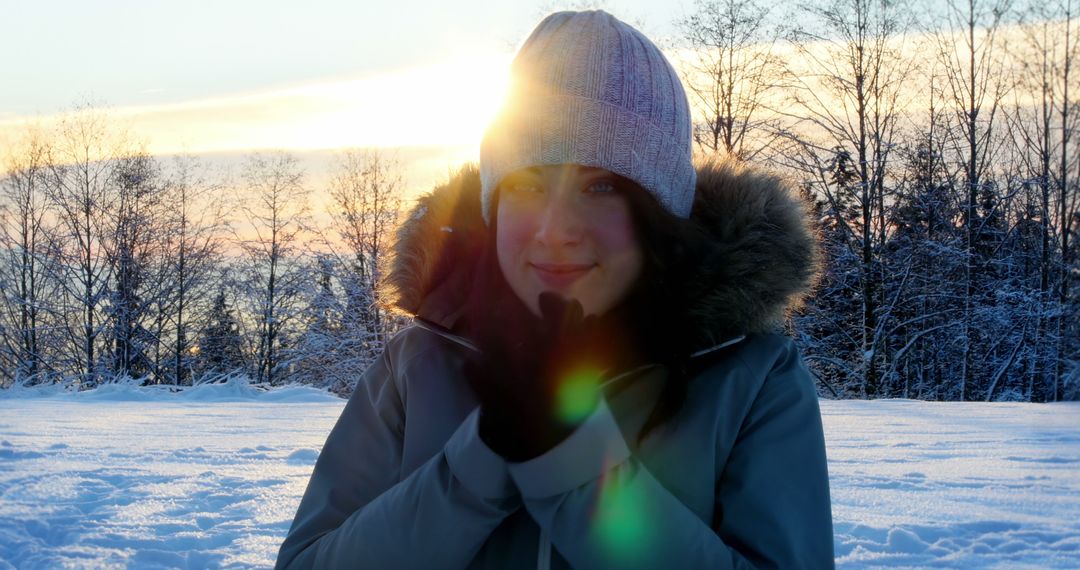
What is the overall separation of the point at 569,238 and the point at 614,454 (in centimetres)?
37

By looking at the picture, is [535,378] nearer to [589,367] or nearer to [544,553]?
[589,367]

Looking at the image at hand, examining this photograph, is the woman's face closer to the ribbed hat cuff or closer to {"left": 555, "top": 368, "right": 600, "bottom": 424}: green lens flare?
the ribbed hat cuff

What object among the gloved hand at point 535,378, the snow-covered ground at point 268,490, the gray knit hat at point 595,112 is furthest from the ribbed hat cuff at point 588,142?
the snow-covered ground at point 268,490

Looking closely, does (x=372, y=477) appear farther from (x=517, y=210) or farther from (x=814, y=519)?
(x=814, y=519)

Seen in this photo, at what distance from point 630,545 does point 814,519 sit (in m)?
0.31

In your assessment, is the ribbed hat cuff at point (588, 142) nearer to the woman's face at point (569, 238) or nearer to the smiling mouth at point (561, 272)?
the woman's face at point (569, 238)

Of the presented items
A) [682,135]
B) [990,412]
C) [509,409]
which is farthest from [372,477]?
[990,412]

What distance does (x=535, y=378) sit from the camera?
3.37 ft

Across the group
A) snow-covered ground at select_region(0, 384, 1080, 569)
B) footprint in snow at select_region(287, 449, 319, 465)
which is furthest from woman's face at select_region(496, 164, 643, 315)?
footprint in snow at select_region(287, 449, 319, 465)

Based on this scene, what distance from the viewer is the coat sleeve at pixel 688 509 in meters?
1.05

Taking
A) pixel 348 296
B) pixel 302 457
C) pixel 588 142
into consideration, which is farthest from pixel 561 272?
pixel 348 296

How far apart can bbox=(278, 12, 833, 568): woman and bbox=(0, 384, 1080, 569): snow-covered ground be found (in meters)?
1.19

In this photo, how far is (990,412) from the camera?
6203 millimetres

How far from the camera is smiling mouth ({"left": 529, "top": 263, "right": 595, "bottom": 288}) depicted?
4.25 ft
